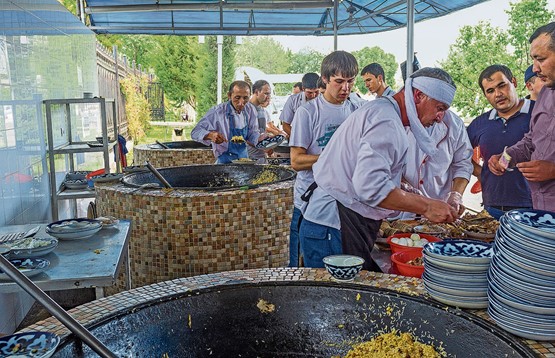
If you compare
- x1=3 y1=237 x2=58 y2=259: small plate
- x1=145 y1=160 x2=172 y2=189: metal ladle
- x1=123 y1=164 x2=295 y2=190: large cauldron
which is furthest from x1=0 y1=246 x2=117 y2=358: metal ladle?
x1=123 y1=164 x2=295 y2=190: large cauldron

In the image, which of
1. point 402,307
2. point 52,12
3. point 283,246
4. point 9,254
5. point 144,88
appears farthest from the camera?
point 144,88

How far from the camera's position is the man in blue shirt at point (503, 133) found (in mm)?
3348

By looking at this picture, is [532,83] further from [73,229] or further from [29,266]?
[29,266]

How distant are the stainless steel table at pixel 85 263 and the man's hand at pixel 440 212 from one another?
1.40 meters

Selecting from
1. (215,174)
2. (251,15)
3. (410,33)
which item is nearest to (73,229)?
(215,174)

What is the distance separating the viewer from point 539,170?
8.43 feet

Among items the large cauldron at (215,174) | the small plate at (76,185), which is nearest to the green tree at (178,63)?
the small plate at (76,185)

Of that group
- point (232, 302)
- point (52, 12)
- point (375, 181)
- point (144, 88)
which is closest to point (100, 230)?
point (232, 302)

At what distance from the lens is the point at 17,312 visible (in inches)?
143

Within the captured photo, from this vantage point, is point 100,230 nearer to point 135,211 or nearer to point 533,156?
point 135,211

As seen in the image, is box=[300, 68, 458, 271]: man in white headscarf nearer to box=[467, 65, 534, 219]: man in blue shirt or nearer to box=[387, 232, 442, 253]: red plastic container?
box=[387, 232, 442, 253]: red plastic container

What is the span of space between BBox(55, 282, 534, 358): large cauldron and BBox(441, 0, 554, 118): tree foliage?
44.0ft

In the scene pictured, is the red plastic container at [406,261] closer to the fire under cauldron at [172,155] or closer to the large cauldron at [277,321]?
the large cauldron at [277,321]

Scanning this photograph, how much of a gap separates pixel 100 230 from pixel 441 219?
6.39ft
